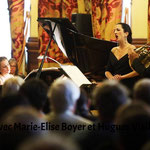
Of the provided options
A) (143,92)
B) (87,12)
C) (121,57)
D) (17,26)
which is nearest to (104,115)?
(143,92)

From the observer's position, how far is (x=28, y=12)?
308 inches

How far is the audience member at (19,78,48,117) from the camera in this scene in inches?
105

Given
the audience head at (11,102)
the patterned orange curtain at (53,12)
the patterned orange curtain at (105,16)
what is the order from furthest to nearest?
the patterned orange curtain at (53,12), the patterned orange curtain at (105,16), the audience head at (11,102)

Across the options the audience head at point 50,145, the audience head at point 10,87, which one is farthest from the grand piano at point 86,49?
the audience head at point 50,145

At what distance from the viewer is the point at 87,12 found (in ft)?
24.8

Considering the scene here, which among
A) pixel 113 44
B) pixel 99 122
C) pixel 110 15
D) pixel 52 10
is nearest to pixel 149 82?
pixel 99 122

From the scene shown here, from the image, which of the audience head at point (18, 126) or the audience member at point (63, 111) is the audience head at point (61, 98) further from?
the audience head at point (18, 126)

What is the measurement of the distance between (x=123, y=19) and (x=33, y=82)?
15.6 ft

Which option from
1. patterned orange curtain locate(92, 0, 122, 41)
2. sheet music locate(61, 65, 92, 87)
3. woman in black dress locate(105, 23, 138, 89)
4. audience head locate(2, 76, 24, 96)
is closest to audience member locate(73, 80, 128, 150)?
audience head locate(2, 76, 24, 96)

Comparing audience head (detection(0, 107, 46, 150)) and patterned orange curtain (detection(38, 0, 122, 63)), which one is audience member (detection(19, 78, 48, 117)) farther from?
patterned orange curtain (detection(38, 0, 122, 63))

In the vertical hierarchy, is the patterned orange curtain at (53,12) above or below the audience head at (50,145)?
above

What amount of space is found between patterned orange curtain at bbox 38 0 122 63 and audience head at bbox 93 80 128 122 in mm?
4806

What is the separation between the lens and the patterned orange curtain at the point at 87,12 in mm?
7074

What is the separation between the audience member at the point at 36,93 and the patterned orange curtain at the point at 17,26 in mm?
5020
